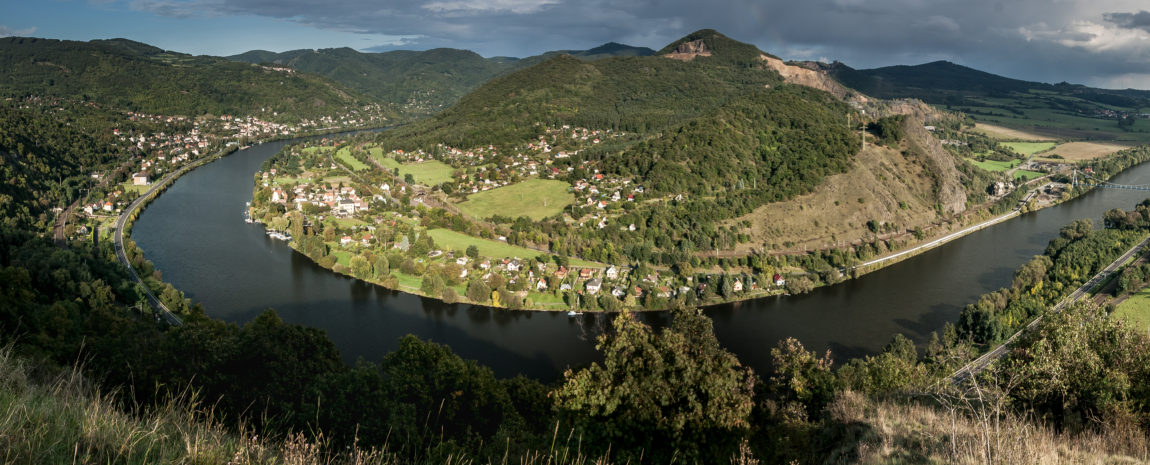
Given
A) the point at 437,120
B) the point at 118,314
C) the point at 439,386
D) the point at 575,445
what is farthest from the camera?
the point at 437,120

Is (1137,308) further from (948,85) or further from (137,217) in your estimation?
(948,85)

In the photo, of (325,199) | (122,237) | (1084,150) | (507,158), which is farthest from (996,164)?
(122,237)

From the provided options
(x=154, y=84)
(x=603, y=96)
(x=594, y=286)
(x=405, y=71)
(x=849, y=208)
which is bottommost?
(x=594, y=286)

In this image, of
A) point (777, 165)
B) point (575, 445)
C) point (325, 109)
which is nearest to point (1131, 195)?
point (777, 165)

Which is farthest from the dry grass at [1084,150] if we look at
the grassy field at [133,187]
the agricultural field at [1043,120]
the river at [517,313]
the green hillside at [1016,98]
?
the grassy field at [133,187]

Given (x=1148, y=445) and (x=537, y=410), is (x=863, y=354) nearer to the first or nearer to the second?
(x=537, y=410)
